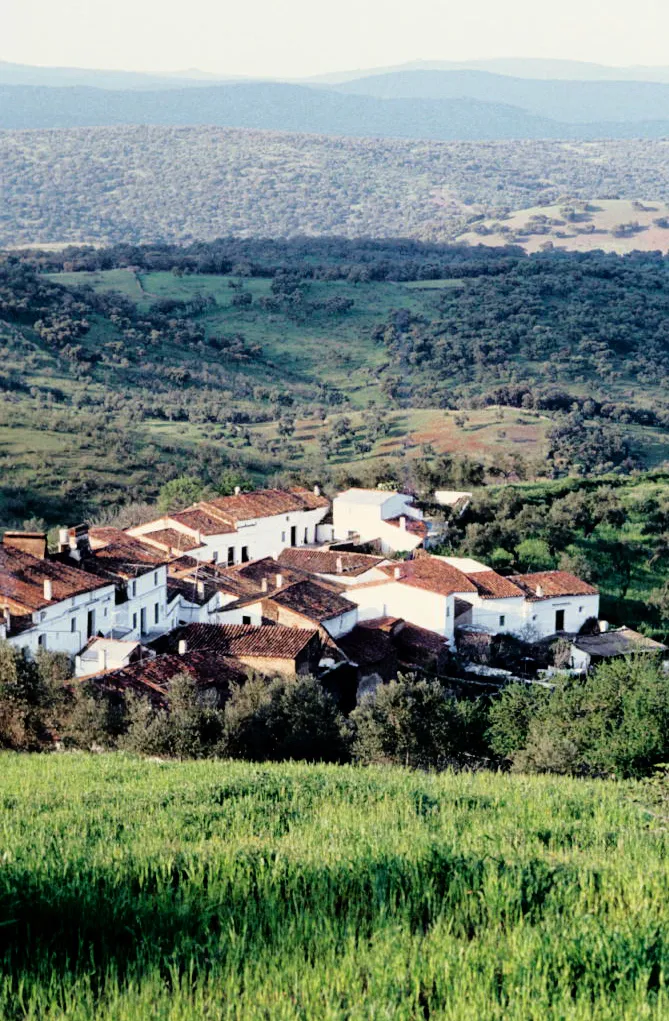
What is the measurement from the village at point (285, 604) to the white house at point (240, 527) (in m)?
0.06

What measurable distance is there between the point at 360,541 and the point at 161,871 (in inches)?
1414

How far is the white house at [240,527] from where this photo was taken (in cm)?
4047

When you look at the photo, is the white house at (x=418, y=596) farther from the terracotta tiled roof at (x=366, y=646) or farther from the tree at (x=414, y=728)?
the tree at (x=414, y=728)

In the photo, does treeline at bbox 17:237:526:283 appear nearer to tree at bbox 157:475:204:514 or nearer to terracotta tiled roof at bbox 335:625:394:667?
tree at bbox 157:475:204:514

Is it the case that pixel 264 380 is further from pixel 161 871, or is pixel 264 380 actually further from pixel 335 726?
pixel 161 871

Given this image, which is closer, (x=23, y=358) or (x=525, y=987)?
(x=525, y=987)

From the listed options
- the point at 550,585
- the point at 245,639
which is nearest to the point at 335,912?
the point at 245,639

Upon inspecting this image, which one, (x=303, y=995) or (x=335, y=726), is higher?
(x=303, y=995)

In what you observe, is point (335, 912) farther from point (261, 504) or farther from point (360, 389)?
point (360, 389)

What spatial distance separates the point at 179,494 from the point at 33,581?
2340 centimetres

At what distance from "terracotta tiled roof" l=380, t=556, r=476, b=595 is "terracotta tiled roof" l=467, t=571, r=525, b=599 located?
368mm

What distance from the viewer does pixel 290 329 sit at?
106250mm

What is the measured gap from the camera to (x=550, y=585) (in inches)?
1464

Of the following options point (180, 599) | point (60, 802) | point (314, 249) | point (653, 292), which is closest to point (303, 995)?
point (60, 802)
